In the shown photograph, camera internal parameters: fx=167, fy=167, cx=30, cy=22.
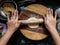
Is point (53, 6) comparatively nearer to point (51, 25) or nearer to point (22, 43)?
point (51, 25)

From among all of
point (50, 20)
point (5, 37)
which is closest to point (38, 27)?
point (50, 20)

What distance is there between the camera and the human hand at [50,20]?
1002 mm

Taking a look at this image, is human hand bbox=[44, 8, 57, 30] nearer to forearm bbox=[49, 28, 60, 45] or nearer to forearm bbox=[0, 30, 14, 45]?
forearm bbox=[49, 28, 60, 45]

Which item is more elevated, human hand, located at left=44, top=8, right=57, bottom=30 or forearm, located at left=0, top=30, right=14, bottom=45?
human hand, located at left=44, top=8, right=57, bottom=30

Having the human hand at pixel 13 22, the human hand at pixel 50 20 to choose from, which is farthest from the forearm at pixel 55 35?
the human hand at pixel 13 22

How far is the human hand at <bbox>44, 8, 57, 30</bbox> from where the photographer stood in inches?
39.4

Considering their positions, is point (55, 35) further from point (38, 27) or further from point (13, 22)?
point (13, 22)

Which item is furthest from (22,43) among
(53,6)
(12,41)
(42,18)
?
(53,6)

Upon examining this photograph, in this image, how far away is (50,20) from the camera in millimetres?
1015

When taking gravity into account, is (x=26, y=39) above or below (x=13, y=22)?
below

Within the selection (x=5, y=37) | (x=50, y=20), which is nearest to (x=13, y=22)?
(x=5, y=37)

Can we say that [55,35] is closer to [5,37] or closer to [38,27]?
[38,27]

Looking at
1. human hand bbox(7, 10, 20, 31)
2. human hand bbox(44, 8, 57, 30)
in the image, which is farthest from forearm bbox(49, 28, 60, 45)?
human hand bbox(7, 10, 20, 31)

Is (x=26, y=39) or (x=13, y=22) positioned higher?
(x=13, y=22)
